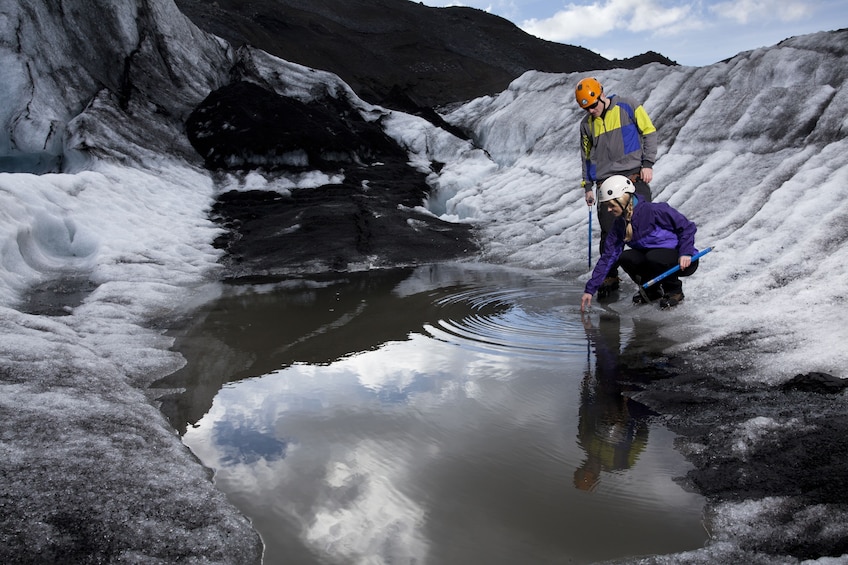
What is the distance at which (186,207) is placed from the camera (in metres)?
11.8

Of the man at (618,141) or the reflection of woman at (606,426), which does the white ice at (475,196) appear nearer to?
the reflection of woman at (606,426)

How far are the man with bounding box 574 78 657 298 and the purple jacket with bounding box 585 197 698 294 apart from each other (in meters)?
0.61

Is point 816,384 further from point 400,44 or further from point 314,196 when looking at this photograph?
point 400,44

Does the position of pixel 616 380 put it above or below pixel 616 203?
below

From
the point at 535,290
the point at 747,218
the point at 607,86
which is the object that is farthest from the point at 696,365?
the point at 607,86

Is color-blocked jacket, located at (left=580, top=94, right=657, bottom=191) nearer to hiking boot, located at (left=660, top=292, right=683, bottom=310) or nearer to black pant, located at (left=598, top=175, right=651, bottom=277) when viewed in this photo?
black pant, located at (left=598, top=175, right=651, bottom=277)

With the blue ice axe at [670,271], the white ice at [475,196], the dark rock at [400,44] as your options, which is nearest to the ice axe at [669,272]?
the blue ice axe at [670,271]

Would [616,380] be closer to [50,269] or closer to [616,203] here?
[616,203]

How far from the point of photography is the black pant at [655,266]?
632cm

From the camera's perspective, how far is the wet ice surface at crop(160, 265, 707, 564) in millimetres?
2908

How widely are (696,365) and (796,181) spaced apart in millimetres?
4254

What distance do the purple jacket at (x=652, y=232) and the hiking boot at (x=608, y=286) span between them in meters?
0.72

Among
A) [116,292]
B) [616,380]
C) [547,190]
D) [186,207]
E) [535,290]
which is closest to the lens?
[616,380]

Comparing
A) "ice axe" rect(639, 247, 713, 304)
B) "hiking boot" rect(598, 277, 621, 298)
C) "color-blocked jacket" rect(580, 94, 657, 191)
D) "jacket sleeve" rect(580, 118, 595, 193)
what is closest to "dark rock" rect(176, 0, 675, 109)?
"jacket sleeve" rect(580, 118, 595, 193)
